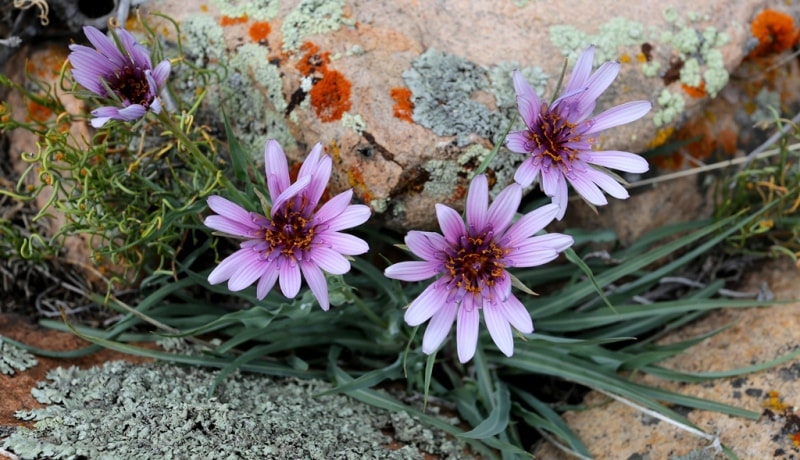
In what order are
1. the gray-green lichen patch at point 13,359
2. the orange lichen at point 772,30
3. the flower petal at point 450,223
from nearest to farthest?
the flower petal at point 450,223
the gray-green lichen patch at point 13,359
the orange lichen at point 772,30

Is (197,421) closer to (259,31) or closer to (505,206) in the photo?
(505,206)

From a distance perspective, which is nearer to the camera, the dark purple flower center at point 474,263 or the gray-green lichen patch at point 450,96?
the dark purple flower center at point 474,263

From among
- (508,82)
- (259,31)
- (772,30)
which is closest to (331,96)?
(259,31)

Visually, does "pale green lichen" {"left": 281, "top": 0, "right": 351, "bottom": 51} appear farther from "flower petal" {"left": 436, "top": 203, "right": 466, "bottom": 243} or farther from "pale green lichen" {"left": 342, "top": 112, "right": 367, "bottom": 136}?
"flower petal" {"left": 436, "top": 203, "right": 466, "bottom": 243}

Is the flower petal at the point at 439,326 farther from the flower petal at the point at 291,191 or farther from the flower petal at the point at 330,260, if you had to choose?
the flower petal at the point at 291,191

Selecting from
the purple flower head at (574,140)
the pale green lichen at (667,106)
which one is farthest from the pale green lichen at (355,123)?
the pale green lichen at (667,106)

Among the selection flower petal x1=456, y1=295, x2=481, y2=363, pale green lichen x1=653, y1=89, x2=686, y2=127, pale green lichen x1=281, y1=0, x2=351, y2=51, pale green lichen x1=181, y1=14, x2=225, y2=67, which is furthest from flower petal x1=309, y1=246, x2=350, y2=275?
pale green lichen x1=653, y1=89, x2=686, y2=127

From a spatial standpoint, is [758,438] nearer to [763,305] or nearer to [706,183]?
[763,305]
